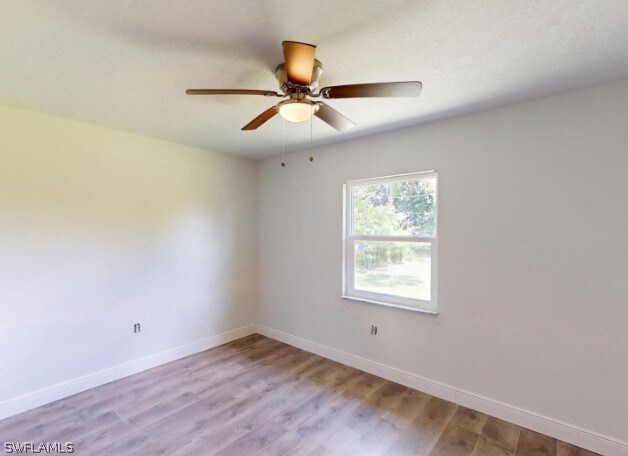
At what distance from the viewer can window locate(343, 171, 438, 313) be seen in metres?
2.80

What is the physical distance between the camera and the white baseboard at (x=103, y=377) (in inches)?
94.0

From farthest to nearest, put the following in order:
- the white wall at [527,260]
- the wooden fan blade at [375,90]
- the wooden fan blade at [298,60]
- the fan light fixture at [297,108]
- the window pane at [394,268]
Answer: the window pane at [394,268]
the white wall at [527,260]
the fan light fixture at [297,108]
the wooden fan blade at [375,90]
the wooden fan blade at [298,60]

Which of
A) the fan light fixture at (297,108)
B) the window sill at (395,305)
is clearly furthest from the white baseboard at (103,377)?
the fan light fixture at (297,108)

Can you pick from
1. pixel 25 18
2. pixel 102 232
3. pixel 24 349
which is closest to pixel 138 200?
pixel 102 232

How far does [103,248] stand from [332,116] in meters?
→ 2.53

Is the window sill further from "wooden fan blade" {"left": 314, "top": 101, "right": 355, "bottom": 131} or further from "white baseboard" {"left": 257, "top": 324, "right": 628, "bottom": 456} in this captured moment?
"wooden fan blade" {"left": 314, "top": 101, "right": 355, "bottom": 131}

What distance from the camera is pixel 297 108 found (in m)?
1.64

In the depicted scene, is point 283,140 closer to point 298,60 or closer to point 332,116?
point 332,116

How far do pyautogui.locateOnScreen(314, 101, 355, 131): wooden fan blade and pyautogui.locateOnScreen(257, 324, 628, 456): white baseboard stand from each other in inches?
92.2

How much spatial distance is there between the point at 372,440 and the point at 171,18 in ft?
9.22

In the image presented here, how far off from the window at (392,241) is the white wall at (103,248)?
1.66m

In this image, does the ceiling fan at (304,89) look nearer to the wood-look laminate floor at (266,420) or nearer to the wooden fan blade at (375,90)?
the wooden fan blade at (375,90)

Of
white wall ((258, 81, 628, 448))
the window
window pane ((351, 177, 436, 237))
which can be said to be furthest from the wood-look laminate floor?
window pane ((351, 177, 436, 237))

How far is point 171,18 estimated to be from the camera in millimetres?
1379
